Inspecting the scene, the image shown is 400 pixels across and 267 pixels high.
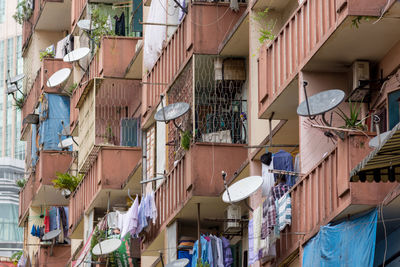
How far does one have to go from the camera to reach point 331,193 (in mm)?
24203

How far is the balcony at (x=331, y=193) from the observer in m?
23.0

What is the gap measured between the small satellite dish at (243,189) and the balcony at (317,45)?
5.03 feet

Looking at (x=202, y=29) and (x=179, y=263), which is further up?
(x=202, y=29)

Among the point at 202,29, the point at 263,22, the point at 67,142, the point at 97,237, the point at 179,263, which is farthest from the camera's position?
the point at 67,142

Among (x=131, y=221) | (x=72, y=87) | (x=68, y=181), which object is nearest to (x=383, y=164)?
(x=131, y=221)

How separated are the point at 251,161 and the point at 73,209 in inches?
682

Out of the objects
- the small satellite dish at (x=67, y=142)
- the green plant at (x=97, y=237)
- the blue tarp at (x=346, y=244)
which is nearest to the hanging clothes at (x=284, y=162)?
the blue tarp at (x=346, y=244)

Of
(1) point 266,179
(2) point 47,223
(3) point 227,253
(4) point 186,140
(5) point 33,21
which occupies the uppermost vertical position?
(5) point 33,21

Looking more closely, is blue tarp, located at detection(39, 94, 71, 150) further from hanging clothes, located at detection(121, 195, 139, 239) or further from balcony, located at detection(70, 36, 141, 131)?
hanging clothes, located at detection(121, 195, 139, 239)

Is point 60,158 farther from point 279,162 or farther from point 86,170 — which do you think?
point 279,162

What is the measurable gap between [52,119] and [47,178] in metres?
3.22

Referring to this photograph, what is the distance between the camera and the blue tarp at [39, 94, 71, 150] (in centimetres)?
5309

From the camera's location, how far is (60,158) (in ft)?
169

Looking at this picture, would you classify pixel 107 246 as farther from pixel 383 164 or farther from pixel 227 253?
pixel 383 164
